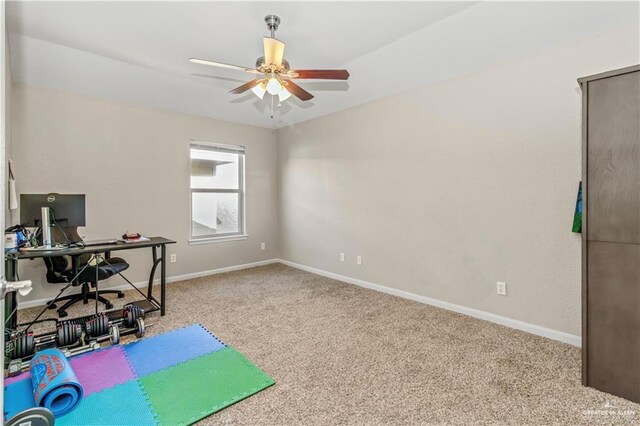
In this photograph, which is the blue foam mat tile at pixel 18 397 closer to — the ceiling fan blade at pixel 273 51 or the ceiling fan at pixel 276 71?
the ceiling fan at pixel 276 71

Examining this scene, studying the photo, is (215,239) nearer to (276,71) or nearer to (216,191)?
(216,191)

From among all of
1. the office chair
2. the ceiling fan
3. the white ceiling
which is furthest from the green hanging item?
the office chair

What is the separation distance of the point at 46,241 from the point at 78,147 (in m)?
1.45

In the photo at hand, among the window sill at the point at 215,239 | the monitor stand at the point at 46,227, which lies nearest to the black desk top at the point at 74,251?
the monitor stand at the point at 46,227

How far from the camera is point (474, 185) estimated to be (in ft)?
10.5

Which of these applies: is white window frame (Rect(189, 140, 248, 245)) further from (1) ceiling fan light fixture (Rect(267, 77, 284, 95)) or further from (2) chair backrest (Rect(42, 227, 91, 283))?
(1) ceiling fan light fixture (Rect(267, 77, 284, 95))

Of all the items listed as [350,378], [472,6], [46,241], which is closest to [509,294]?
[350,378]

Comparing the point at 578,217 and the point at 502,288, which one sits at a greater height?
the point at 578,217

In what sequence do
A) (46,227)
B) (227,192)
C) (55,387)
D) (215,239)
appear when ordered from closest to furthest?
(55,387) < (46,227) < (215,239) < (227,192)

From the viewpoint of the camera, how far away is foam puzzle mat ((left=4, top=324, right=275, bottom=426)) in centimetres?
183

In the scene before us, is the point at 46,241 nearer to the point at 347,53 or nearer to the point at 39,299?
the point at 39,299

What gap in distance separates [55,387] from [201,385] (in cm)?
79

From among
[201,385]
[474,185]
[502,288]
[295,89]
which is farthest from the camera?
[474,185]

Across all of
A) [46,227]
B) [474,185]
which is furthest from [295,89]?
[46,227]
